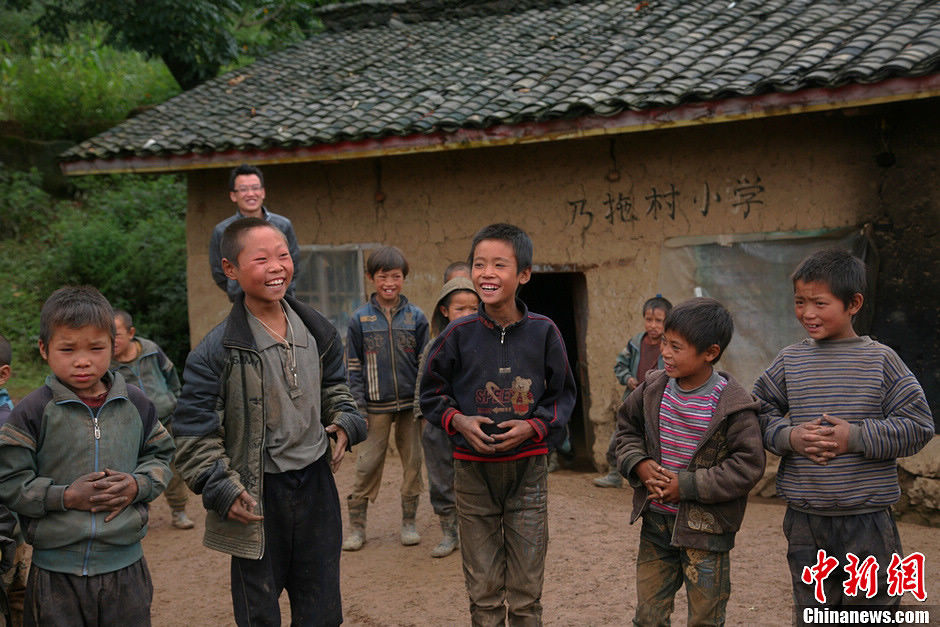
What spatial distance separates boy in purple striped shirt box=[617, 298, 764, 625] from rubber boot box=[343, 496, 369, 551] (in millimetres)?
2610

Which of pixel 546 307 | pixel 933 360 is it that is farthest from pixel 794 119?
pixel 546 307

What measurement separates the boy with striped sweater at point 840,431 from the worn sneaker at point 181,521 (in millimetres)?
4464

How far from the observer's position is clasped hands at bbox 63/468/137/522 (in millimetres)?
2848

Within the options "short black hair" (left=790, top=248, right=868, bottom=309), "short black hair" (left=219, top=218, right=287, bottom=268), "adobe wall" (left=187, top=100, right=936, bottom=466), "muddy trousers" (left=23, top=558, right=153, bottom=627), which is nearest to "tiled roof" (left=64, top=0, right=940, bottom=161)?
"adobe wall" (left=187, top=100, right=936, bottom=466)

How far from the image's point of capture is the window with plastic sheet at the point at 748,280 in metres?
6.37

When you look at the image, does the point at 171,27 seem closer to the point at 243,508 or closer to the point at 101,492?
the point at 101,492

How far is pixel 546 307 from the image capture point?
10148mm

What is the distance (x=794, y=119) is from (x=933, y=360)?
1957 millimetres

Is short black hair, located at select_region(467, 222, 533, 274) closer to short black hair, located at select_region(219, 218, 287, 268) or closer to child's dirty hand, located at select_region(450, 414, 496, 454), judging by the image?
child's dirty hand, located at select_region(450, 414, 496, 454)

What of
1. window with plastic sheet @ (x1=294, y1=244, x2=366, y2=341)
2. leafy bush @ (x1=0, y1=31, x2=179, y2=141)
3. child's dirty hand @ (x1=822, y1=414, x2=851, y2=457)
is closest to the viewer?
child's dirty hand @ (x1=822, y1=414, x2=851, y2=457)

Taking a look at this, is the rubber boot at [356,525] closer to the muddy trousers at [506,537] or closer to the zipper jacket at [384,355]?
the zipper jacket at [384,355]

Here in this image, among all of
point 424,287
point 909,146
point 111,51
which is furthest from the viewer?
point 111,51

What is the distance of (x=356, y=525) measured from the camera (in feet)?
18.0

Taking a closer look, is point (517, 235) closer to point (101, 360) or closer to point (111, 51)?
point (101, 360)
